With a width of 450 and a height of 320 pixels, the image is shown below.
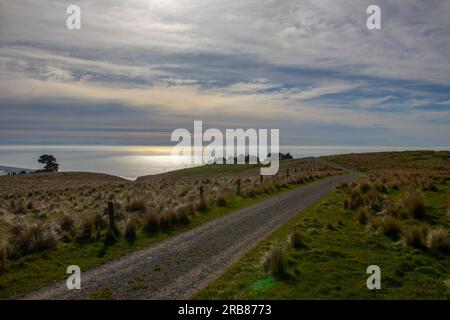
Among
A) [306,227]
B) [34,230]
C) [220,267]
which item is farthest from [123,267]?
[306,227]

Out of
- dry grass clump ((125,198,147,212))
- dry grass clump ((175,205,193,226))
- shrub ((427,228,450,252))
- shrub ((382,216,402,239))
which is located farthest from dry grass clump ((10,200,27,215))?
shrub ((427,228,450,252))

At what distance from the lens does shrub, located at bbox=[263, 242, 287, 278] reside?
9722 mm

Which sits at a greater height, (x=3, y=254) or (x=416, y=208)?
(x=416, y=208)

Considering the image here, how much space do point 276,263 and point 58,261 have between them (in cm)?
672

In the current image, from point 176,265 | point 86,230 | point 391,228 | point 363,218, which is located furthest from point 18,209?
point 391,228

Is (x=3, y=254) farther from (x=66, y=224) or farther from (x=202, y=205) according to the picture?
(x=202, y=205)

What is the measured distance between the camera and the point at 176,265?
35.7ft

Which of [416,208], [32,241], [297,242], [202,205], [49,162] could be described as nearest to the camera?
[297,242]

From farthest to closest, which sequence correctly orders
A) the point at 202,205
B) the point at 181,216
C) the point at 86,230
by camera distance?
the point at 202,205
the point at 181,216
the point at 86,230

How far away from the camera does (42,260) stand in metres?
11.7

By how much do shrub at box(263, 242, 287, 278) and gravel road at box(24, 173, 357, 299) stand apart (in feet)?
4.08

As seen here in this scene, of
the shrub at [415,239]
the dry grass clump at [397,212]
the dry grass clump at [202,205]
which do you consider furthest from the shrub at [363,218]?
the dry grass clump at [202,205]
